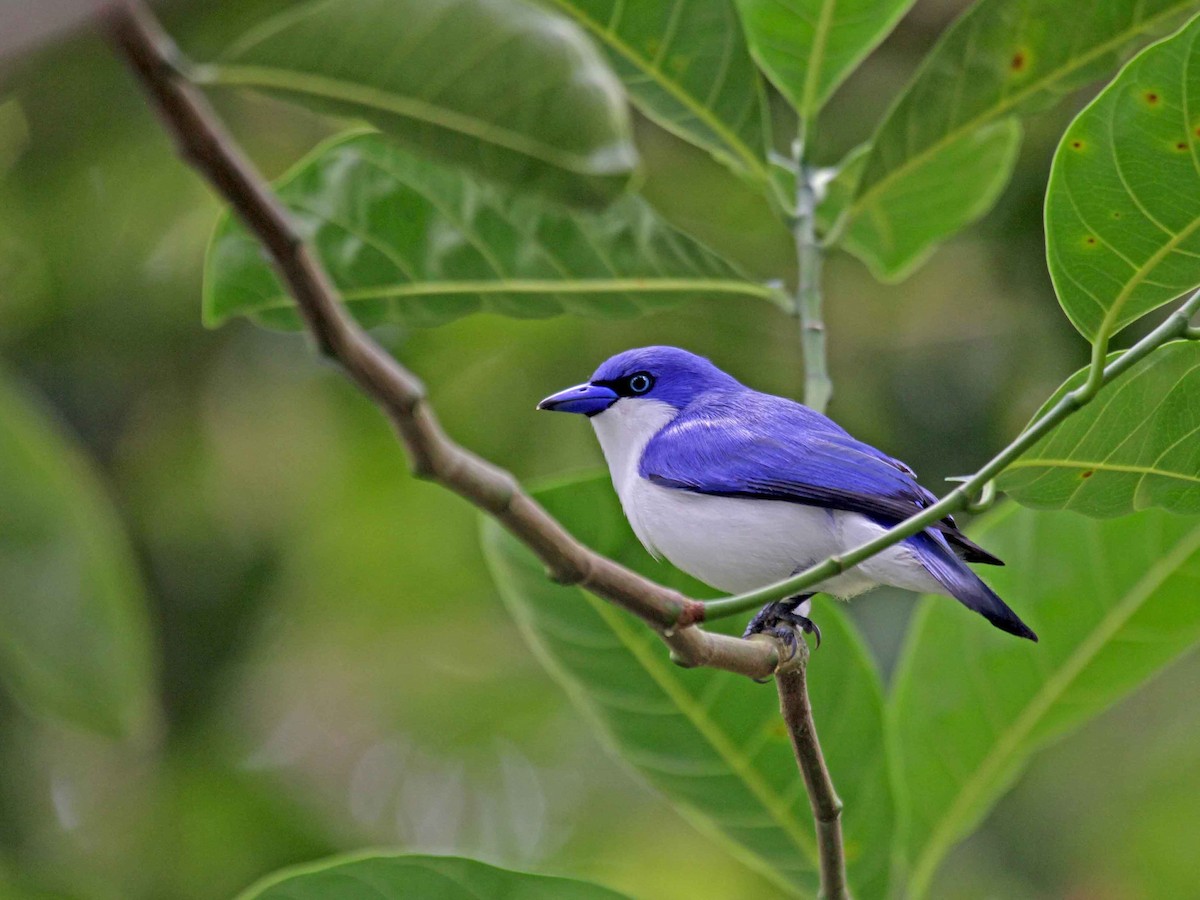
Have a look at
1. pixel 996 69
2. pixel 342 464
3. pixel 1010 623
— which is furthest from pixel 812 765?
pixel 342 464

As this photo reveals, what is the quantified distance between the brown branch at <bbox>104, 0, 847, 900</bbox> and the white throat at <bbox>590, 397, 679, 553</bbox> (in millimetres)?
1231

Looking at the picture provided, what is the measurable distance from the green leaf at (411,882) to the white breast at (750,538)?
0.56 meters

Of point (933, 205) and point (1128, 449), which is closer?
point (1128, 449)

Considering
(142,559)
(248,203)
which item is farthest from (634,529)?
(142,559)

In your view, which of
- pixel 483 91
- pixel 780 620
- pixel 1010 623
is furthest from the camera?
pixel 780 620

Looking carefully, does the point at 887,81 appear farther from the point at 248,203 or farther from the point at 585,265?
the point at 248,203

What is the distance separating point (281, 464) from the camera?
5.59 m

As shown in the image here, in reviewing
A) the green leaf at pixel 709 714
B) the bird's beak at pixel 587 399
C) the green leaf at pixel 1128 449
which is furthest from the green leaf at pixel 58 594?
the green leaf at pixel 1128 449

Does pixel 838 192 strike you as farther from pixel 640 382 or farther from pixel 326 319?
pixel 326 319

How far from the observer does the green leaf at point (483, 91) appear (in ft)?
4.49

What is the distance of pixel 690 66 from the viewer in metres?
2.31

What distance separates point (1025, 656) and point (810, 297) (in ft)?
3.10

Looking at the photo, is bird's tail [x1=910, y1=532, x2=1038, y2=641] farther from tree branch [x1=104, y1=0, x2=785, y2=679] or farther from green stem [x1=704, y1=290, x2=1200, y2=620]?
tree branch [x1=104, y1=0, x2=785, y2=679]

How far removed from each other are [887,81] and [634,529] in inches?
134
